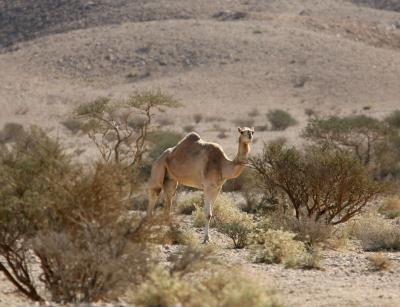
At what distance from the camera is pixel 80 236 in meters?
12.1

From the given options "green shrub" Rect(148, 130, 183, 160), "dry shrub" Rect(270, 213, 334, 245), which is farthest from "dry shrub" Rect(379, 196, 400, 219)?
"green shrub" Rect(148, 130, 183, 160)

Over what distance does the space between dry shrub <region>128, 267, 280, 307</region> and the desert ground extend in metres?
29.9

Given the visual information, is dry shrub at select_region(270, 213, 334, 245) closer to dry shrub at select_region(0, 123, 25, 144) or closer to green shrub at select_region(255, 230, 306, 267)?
green shrub at select_region(255, 230, 306, 267)

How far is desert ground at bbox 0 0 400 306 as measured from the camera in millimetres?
58406

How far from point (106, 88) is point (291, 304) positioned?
174 feet

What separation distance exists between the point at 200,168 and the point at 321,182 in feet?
9.22

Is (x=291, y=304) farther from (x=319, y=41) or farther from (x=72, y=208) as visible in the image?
(x=319, y=41)

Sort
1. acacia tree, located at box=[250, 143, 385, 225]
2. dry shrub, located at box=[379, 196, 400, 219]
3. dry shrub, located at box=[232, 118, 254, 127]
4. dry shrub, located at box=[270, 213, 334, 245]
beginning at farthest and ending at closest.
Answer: dry shrub, located at box=[232, 118, 254, 127]
dry shrub, located at box=[379, 196, 400, 219]
acacia tree, located at box=[250, 143, 385, 225]
dry shrub, located at box=[270, 213, 334, 245]

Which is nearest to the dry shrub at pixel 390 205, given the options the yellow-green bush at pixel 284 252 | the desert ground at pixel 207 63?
the yellow-green bush at pixel 284 252

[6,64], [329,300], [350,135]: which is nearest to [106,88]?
[6,64]

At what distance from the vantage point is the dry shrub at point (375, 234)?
18.6 meters

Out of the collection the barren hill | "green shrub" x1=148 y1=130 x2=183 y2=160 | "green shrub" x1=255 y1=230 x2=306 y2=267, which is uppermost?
"green shrub" x1=255 y1=230 x2=306 y2=267

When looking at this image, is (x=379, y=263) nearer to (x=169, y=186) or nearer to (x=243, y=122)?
(x=169, y=186)

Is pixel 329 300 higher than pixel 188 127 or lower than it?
higher
